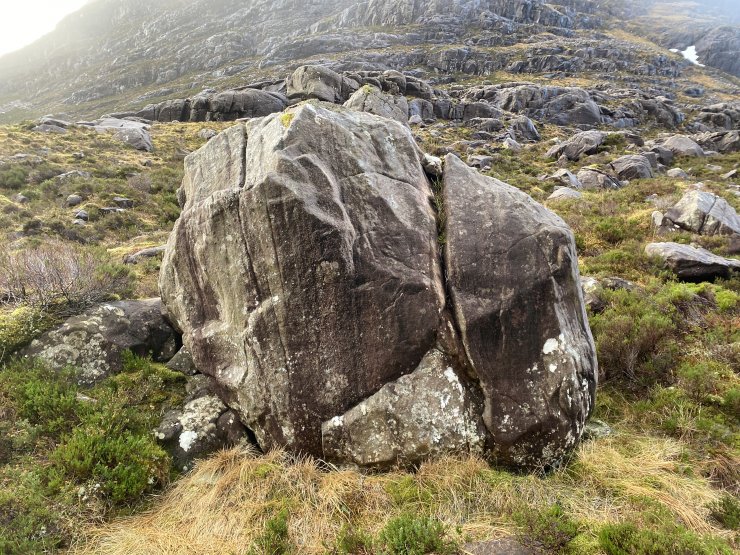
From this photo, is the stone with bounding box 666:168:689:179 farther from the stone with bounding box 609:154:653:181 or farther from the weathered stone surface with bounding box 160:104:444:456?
the weathered stone surface with bounding box 160:104:444:456

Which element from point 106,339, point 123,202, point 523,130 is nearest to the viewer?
point 106,339

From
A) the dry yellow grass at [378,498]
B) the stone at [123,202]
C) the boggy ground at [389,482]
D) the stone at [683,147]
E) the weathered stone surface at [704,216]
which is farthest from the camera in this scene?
the stone at [683,147]

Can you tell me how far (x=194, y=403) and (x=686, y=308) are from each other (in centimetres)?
1148

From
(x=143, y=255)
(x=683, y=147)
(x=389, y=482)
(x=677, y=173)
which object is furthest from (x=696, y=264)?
(x=683, y=147)

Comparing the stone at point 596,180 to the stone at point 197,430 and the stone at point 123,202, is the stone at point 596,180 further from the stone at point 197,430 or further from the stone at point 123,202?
the stone at point 123,202

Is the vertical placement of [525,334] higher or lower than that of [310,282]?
lower

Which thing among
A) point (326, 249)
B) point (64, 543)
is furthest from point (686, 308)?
point (64, 543)

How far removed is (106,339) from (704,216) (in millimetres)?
19663

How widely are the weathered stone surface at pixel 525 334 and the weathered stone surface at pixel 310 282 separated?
0.59 metres

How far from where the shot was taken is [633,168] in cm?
3212

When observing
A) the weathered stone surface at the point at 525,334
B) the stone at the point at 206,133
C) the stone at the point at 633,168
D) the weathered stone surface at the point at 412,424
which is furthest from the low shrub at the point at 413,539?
the stone at the point at 206,133

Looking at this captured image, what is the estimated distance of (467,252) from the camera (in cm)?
651

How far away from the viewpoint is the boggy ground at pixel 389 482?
4617 millimetres

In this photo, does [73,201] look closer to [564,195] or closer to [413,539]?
[413,539]
